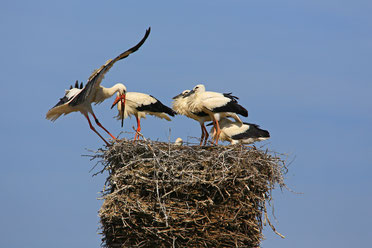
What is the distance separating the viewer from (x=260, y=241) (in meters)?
8.92

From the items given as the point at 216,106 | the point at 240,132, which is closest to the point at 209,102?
the point at 216,106

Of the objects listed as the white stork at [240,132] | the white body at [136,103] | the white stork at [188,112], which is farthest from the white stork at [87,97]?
the white stork at [240,132]

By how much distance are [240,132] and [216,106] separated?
676mm

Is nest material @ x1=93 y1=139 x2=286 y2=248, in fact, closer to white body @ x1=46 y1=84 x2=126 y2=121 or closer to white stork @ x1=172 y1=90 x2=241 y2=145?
white body @ x1=46 y1=84 x2=126 y2=121

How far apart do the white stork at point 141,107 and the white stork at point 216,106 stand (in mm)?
769

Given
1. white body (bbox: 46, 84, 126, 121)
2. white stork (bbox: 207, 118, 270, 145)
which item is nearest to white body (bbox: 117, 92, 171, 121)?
white body (bbox: 46, 84, 126, 121)

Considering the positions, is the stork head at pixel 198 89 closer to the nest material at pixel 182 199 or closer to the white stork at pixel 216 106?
the white stork at pixel 216 106

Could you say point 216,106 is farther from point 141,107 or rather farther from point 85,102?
point 85,102

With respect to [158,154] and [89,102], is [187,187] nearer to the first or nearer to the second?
[158,154]

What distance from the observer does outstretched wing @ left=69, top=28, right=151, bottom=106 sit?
958 cm

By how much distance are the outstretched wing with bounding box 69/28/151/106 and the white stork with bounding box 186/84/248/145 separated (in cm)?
190

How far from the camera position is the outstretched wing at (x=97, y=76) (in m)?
9.58

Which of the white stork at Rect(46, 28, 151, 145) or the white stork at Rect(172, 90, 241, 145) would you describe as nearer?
the white stork at Rect(46, 28, 151, 145)

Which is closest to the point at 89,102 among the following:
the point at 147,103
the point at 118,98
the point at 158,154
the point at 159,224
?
the point at 118,98
